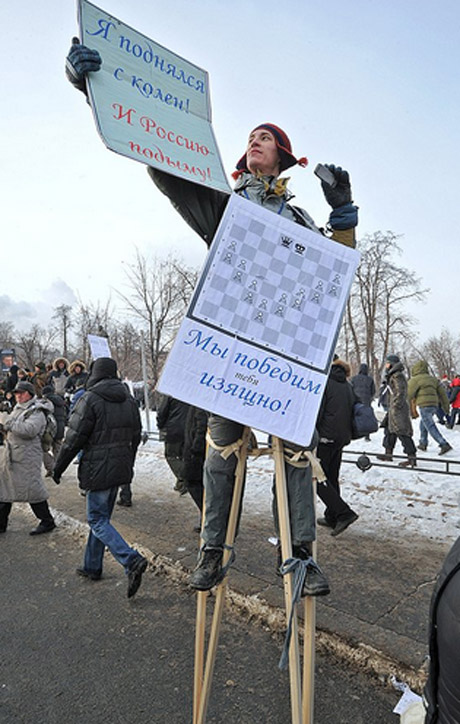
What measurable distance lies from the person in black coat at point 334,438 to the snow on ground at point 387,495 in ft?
1.22

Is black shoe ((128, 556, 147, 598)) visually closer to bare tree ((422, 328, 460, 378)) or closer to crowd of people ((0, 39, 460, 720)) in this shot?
crowd of people ((0, 39, 460, 720))

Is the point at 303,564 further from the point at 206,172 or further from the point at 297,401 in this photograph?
the point at 206,172

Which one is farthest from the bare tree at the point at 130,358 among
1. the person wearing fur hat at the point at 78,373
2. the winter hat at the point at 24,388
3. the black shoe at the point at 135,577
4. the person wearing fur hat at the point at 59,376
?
the black shoe at the point at 135,577

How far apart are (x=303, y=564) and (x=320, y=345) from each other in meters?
1.00

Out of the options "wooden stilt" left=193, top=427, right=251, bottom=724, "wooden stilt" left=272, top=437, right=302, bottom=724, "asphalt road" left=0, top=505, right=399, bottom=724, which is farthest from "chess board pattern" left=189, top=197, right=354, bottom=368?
"asphalt road" left=0, top=505, right=399, bottom=724

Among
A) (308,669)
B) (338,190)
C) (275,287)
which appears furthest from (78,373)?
(308,669)

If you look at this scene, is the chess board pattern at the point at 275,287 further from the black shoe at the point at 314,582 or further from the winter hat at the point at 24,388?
the winter hat at the point at 24,388

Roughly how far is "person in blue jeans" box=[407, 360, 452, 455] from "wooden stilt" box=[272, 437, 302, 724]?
885cm

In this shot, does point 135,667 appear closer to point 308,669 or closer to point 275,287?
point 308,669

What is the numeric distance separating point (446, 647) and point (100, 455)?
3.68m

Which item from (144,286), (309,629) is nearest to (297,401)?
(309,629)

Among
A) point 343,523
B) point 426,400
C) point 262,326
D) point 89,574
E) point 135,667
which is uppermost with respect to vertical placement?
point 426,400

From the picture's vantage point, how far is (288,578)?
6.92 feet

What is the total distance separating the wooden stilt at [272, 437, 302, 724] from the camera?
192 cm
